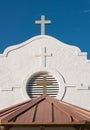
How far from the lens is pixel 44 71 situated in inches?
796

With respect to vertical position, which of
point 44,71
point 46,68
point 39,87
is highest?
point 46,68

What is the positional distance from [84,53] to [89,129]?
8410mm

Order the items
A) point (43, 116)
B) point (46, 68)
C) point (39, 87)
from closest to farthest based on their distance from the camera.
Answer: point (43, 116), point (39, 87), point (46, 68)

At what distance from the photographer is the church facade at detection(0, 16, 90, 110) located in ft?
65.3

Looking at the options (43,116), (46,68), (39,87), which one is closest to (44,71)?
(46,68)

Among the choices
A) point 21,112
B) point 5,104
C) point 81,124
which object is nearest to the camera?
point 81,124

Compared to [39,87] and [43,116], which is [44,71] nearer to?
[39,87]

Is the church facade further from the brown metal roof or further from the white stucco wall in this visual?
Result: the brown metal roof

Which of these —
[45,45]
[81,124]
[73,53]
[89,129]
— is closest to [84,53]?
[73,53]

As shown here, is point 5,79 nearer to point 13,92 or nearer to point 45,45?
point 13,92

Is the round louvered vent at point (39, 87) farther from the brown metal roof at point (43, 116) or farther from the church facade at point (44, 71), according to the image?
the brown metal roof at point (43, 116)

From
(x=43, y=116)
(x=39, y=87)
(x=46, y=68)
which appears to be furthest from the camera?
(x=46, y=68)

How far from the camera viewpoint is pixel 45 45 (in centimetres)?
2052

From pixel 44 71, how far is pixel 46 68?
183mm
